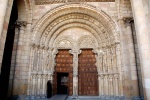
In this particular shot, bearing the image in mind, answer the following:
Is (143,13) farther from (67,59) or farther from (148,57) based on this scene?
(67,59)

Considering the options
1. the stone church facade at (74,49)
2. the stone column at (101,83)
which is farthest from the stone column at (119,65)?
the stone column at (101,83)

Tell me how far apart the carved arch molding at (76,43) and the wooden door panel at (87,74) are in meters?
0.33

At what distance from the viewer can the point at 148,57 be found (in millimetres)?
4262

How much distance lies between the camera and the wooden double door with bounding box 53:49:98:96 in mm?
7535

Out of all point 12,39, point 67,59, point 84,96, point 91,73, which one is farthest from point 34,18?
point 84,96

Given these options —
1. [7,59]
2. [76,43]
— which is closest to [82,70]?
[76,43]

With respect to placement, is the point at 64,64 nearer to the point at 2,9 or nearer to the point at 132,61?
the point at 132,61

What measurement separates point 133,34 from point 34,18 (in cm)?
514

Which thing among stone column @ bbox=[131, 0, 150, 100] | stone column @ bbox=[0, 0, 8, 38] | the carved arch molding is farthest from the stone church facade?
stone column @ bbox=[0, 0, 8, 38]

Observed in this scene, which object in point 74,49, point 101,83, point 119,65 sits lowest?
point 101,83

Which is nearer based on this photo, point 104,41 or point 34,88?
point 34,88

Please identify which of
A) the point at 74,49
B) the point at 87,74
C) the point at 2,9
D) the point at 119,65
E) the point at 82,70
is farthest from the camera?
the point at 74,49

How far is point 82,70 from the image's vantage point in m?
7.82

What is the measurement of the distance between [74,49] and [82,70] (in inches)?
51.3
